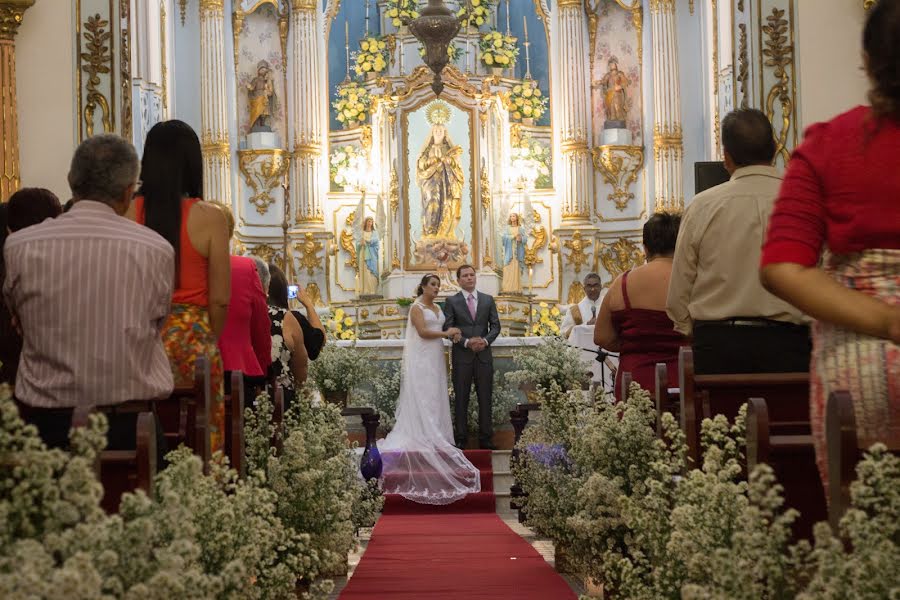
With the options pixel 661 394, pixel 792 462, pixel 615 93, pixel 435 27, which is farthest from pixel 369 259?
pixel 792 462

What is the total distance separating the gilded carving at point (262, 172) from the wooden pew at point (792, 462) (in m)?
16.1

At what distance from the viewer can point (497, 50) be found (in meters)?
20.0

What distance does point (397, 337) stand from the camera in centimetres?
1912

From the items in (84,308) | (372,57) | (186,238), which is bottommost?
(84,308)

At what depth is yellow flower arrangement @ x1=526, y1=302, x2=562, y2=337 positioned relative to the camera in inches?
751

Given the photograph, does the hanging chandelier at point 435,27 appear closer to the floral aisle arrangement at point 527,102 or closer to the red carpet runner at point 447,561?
the red carpet runner at point 447,561

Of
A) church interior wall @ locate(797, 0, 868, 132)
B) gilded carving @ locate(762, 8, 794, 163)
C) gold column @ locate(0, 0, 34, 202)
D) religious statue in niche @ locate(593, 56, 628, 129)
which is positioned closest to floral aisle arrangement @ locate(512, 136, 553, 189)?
religious statue in niche @ locate(593, 56, 628, 129)

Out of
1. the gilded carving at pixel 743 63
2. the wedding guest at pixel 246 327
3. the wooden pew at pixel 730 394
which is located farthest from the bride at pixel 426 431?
the wooden pew at pixel 730 394

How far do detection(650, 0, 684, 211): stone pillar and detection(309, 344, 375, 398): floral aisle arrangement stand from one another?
6048 mm

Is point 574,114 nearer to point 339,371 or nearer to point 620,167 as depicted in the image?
point 620,167

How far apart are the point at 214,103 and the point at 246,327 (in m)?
12.8

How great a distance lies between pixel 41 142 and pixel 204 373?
14.9ft

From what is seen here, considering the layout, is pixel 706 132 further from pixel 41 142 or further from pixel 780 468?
pixel 780 468

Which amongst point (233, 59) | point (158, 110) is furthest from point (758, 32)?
point (233, 59)
